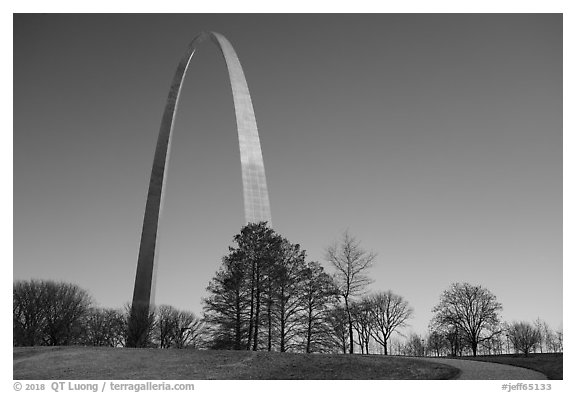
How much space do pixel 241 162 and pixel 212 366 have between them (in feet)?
59.4

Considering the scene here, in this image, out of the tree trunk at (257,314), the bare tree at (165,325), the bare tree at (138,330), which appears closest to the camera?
the tree trunk at (257,314)

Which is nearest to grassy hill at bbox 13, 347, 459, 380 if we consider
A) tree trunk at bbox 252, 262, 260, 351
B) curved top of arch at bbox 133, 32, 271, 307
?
tree trunk at bbox 252, 262, 260, 351

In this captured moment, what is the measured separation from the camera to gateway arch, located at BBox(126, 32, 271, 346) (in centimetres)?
3728

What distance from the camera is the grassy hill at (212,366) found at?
70.3ft

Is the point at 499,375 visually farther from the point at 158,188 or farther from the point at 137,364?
the point at 158,188

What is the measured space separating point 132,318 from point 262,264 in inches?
326

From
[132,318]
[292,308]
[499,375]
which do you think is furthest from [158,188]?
[499,375]

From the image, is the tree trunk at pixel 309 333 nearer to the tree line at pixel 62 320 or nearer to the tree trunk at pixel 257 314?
the tree trunk at pixel 257 314

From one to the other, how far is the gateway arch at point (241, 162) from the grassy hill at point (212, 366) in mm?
9327

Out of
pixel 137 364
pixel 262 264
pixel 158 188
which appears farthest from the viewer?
pixel 158 188

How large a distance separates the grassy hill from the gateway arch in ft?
30.6

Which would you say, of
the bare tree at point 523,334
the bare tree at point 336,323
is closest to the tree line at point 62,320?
the bare tree at point 336,323

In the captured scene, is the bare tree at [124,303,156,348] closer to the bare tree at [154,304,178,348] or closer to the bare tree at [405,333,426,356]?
the bare tree at [154,304,178,348]

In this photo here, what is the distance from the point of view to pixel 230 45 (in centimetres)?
4084
